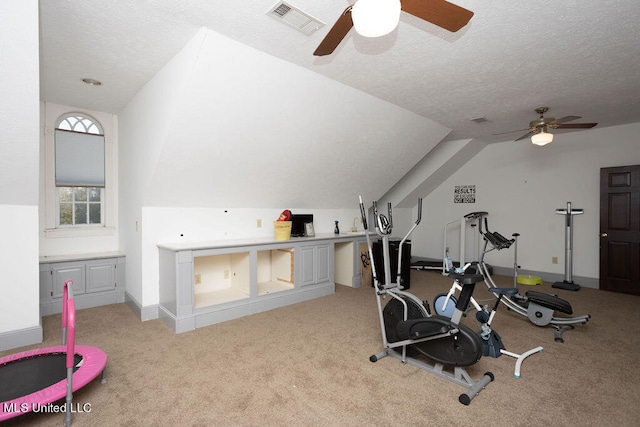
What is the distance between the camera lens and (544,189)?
5.99 m

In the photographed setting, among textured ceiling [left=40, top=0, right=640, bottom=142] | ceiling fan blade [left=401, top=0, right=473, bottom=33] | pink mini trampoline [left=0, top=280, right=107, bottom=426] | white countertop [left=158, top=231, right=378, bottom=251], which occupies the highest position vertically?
textured ceiling [left=40, top=0, right=640, bottom=142]

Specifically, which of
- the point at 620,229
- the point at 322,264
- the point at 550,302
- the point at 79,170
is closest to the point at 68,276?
the point at 79,170

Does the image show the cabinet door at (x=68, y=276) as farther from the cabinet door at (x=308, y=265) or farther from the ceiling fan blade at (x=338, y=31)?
the ceiling fan blade at (x=338, y=31)

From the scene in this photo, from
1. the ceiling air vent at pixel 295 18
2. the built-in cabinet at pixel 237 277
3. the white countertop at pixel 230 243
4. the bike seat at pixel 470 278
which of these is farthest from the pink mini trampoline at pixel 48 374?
the bike seat at pixel 470 278

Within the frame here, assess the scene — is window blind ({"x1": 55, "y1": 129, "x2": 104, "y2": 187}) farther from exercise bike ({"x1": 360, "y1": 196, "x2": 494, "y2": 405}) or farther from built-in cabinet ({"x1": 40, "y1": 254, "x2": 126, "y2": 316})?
exercise bike ({"x1": 360, "y1": 196, "x2": 494, "y2": 405})

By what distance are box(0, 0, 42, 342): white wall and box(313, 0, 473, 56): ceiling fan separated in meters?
2.01

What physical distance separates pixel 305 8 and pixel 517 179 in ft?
18.5

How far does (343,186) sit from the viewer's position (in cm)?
556

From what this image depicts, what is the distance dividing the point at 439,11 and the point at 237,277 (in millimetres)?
3801

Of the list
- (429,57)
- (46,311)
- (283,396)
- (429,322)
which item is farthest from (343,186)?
(46,311)

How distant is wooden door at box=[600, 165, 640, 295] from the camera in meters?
5.08

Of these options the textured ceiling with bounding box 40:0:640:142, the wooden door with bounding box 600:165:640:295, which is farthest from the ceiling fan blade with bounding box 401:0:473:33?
the wooden door with bounding box 600:165:640:295

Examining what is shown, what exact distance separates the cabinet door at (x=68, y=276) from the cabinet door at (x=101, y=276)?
73mm

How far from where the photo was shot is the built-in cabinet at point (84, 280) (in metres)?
3.95
